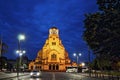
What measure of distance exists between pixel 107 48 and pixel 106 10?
421cm

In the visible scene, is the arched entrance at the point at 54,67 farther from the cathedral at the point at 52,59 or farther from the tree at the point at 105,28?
the tree at the point at 105,28

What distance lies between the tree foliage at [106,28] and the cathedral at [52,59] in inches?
5233

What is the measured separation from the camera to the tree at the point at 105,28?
30.1 meters

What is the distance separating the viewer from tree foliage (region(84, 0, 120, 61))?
98.6 feet

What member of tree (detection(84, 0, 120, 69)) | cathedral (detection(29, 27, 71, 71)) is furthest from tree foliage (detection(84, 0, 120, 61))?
cathedral (detection(29, 27, 71, 71))

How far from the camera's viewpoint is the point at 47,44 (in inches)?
7067

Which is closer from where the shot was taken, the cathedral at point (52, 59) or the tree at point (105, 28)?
the tree at point (105, 28)

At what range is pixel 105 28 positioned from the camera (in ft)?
102

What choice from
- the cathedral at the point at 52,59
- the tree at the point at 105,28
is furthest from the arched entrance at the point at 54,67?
the tree at the point at 105,28

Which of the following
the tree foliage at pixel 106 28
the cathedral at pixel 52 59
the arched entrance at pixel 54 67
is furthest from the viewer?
the cathedral at pixel 52 59

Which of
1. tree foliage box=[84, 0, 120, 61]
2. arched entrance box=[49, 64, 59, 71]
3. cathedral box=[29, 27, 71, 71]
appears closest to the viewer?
tree foliage box=[84, 0, 120, 61]

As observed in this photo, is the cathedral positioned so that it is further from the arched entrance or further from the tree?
the tree

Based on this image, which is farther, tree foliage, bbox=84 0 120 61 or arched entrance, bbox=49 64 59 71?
arched entrance, bbox=49 64 59 71

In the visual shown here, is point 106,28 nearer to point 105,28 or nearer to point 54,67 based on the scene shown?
point 105,28
